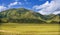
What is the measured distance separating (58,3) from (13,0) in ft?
2.09

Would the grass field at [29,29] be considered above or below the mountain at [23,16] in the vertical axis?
below

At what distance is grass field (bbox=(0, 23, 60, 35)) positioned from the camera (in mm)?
1783

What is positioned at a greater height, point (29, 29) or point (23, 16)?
point (23, 16)

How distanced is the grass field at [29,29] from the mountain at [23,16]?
72 millimetres

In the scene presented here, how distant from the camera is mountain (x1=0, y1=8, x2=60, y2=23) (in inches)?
71.6

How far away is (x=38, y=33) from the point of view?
1.78m

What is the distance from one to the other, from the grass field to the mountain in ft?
0.24

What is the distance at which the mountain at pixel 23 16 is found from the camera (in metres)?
1.82

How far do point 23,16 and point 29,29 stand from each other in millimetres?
204

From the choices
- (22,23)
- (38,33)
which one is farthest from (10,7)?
(38,33)

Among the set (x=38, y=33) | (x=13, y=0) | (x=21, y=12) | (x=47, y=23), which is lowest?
(x=38, y=33)

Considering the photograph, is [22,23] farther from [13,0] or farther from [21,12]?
[13,0]

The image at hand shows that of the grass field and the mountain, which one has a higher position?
the mountain

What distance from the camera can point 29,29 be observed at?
178cm
